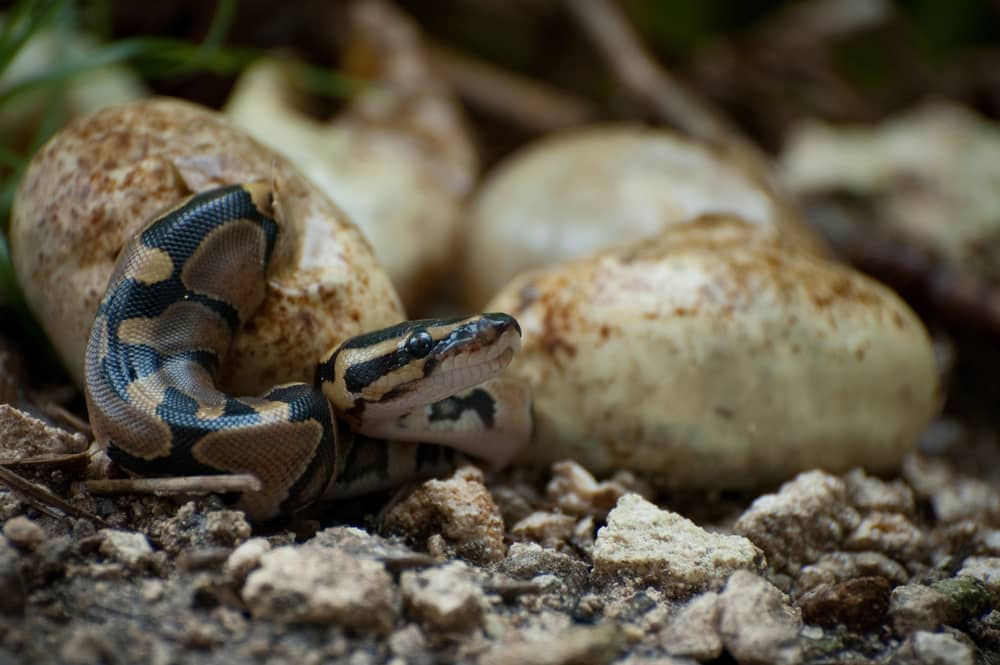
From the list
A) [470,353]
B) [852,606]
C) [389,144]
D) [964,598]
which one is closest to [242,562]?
[470,353]

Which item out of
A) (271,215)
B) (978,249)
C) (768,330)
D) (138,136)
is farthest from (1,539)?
(978,249)

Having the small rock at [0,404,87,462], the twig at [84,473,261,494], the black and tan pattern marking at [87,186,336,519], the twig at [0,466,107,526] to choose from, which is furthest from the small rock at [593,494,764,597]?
the small rock at [0,404,87,462]

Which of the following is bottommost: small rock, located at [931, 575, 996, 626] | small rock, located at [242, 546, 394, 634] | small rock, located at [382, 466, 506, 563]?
small rock, located at [931, 575, 996, 626]

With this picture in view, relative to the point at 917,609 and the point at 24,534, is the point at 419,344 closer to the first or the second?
the point at 24,534

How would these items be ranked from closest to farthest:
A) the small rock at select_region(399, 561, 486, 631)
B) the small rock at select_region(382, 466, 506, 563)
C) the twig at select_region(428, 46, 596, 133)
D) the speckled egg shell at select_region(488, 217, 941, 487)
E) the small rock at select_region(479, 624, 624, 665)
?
the small rock at select_region(479, 624, 624, 665) → the small rock at select_region(399, 561, 486, 631) → the small rock at select_region(382, 466, 506, 563) → the speckled egg shell at select_region(488, 217, 941, 487) → the twig at select_region(428, 46, 596, 133)

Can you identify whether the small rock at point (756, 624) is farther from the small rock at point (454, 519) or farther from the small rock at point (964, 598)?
the small rock at point (454, 519)

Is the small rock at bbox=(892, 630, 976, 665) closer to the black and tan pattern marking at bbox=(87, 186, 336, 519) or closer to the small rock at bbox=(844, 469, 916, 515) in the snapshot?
the small rock at bbox=(844, 469, 916, 515)
